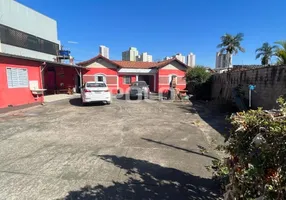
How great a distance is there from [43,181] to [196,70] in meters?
16.4

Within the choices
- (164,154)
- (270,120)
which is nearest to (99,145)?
(164,154)

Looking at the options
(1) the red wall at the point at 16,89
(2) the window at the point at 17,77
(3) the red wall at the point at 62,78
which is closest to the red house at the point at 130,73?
(3) the red wall at the point at 62,78

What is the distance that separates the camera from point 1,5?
1973 centimetres

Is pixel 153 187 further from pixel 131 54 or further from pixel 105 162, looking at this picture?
pixel 131 54

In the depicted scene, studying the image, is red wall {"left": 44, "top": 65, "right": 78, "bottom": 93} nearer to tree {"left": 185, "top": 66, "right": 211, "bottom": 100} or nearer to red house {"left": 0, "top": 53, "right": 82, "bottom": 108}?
red house {"left": 0, "top": 53, "right": 82, "bottom": 108}

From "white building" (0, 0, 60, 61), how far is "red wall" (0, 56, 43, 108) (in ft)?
32.8

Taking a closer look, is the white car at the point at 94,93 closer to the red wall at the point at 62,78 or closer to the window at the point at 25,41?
the red wall at the point at 62,78

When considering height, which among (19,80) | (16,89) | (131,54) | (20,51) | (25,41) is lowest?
(16,89)

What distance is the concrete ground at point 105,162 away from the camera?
2.88 m

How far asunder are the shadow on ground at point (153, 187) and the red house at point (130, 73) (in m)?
19.5

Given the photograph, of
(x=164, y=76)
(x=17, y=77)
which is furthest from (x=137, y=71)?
(x=17, y=77)

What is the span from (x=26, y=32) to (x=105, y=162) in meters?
25.7

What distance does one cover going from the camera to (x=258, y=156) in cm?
165

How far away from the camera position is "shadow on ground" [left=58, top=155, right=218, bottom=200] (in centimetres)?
277
